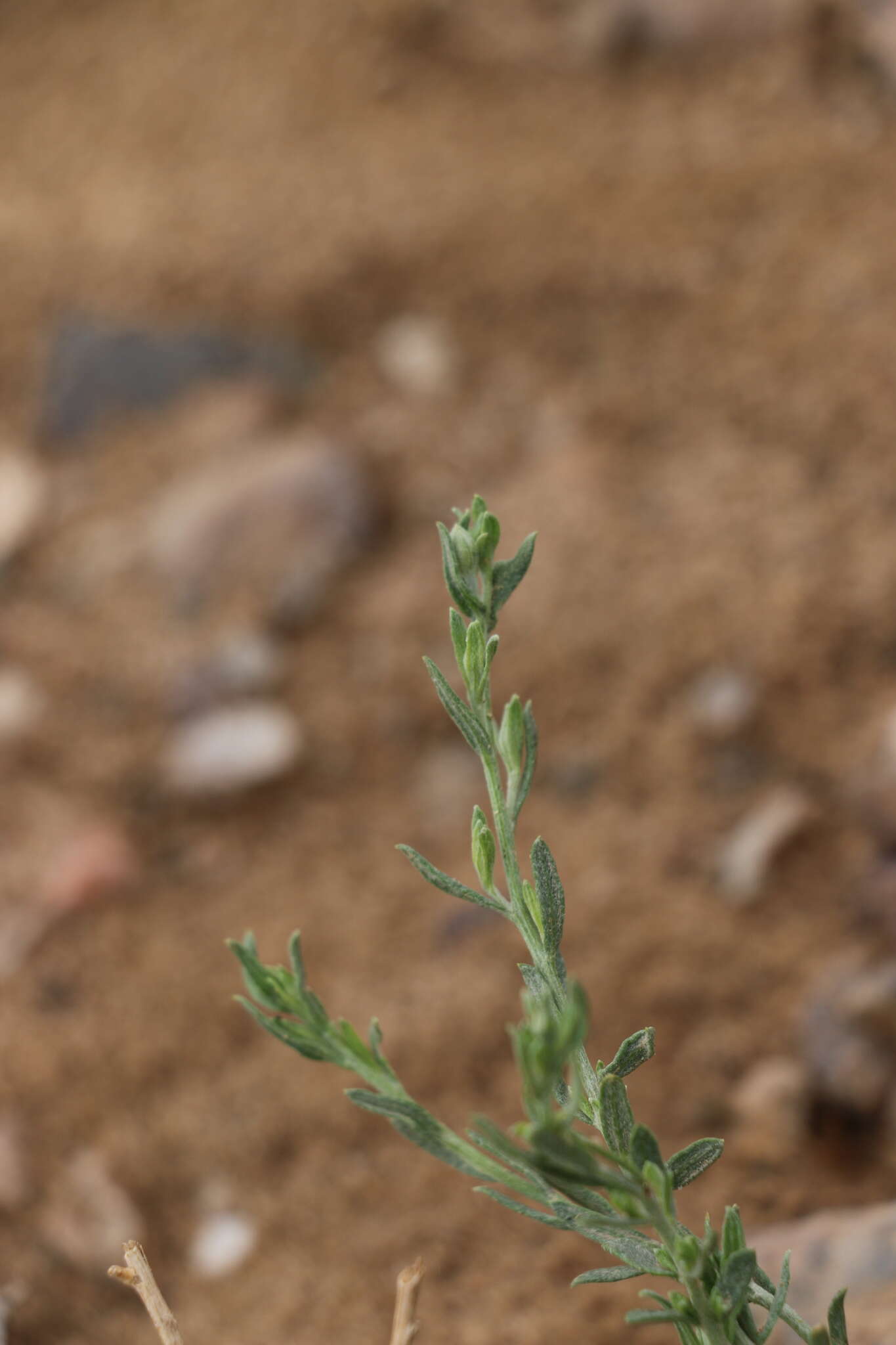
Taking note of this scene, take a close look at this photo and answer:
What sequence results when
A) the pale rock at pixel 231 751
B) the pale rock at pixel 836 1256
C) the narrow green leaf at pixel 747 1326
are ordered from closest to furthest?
the narrow green leaf at pixel 747 1326, the pale rock at pixel 836 1256, the pale rock at pixel 231 751

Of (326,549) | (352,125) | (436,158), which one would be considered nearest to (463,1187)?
(326,549)

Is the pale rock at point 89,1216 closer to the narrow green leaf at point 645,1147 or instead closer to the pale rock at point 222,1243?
the pale rock at point 222,1243

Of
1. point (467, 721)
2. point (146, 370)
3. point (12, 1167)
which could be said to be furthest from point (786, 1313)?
point (146, 370)

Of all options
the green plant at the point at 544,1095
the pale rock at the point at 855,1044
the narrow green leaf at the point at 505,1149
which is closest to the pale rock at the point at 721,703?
the pale rock at the point at 855,1044

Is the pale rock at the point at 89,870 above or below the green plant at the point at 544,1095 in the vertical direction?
above

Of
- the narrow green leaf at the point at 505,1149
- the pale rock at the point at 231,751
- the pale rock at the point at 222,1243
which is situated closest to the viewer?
the narrow green leaf at the point at 505,1149

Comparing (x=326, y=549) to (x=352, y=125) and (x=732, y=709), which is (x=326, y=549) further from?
(x=352, y=125)

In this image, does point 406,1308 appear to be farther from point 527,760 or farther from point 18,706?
point 18,706
